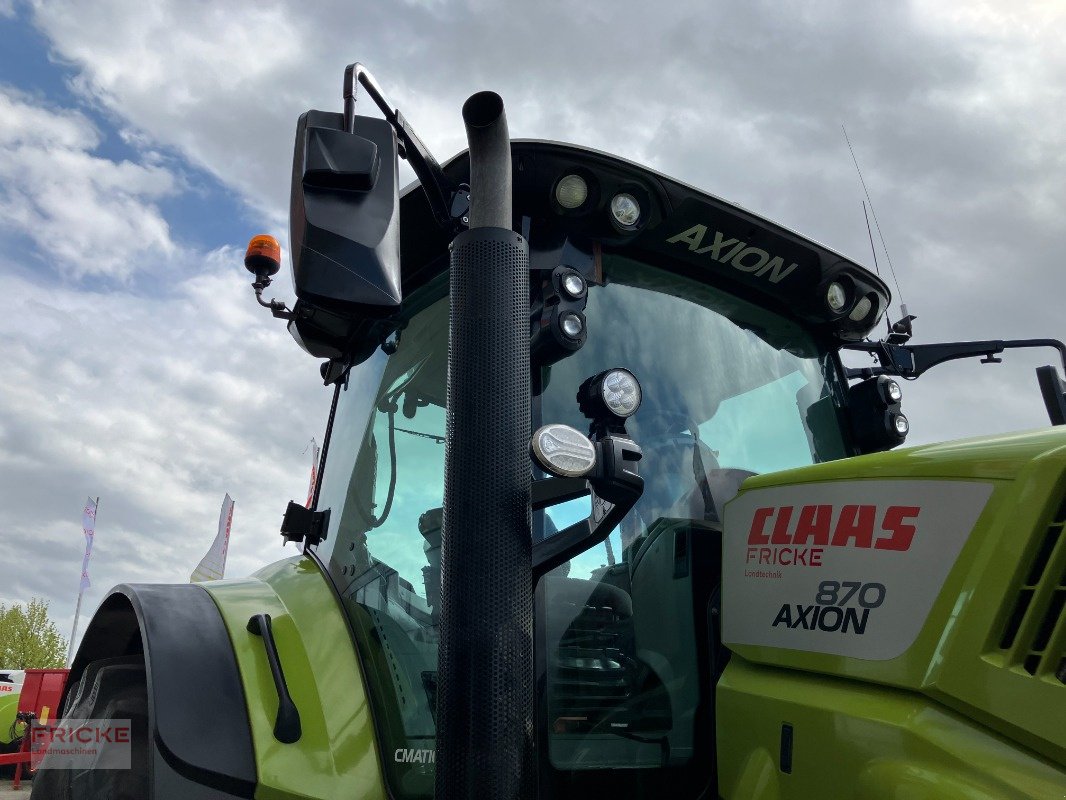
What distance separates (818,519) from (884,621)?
23cm

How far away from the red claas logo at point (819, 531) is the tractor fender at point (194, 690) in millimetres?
1153

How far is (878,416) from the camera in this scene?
8.53ft

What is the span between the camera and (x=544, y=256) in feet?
7.20

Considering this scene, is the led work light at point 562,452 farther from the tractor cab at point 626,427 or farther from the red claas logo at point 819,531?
the red claas logo at point 819,531

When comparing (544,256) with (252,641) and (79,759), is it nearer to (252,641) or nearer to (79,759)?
(252,641)

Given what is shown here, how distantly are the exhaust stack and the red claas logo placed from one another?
47 centimetres

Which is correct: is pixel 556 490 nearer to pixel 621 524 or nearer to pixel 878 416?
pixel 621 524

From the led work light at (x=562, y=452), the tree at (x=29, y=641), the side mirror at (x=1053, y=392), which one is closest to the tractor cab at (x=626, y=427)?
the led work light at (x=562, y=452)

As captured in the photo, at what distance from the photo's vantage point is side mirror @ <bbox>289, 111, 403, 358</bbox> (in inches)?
63.1

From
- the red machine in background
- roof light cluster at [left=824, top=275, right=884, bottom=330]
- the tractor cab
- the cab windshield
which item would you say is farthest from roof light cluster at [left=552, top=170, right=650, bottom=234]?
the red machine in background

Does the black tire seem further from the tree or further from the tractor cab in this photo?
the tree

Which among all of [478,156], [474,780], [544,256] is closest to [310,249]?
[478,156]

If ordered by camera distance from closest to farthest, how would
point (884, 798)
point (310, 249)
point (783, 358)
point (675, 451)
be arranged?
1. point (884, 798)
2. point (310, 249)
3. point (675, 451)
4. point (783, 358)

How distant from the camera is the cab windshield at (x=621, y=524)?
1.92 metres
